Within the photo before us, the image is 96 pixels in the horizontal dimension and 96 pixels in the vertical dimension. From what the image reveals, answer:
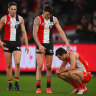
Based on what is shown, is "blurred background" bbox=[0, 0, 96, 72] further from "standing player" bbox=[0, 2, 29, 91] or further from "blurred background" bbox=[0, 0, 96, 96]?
"standing player" bbox=[0, 2, 29, 91]

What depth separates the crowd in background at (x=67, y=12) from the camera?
17.8m

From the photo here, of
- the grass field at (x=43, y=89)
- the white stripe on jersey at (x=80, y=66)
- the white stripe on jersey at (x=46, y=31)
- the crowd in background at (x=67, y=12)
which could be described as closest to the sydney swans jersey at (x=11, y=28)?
the white stripe on jersey at (x=46, y=31)

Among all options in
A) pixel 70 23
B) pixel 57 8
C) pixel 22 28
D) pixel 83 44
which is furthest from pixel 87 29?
pixel 22 28

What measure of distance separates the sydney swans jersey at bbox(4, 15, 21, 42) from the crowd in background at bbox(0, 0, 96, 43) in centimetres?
687

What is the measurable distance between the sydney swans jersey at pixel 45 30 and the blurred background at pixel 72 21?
5956 mm

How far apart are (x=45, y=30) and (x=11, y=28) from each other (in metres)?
0.93

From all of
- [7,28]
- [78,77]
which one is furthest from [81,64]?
[7,28]

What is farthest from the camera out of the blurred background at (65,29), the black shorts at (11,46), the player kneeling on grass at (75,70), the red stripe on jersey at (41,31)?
the blurred background at (65,29)

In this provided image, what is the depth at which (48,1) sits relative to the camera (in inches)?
794

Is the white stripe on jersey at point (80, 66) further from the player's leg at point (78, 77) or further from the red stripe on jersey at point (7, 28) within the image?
the red stripe on jersey at point (7, 28)

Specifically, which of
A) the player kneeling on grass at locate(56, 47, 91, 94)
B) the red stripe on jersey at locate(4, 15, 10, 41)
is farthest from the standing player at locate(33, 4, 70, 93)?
the red stripe on jersey at locate(4, 15, 10, 41)

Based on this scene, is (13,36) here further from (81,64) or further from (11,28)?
(81,64)

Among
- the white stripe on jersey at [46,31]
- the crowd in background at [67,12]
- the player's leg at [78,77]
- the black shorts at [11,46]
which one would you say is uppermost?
the crowd in background at [67,12]

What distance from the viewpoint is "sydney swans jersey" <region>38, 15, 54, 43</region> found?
10344 millimetres
